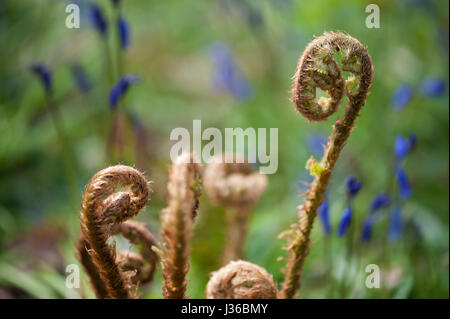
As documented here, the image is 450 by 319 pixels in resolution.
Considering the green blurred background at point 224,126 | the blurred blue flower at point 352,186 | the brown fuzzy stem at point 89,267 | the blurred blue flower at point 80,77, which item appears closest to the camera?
the brown fuzzy stem at point 89,267

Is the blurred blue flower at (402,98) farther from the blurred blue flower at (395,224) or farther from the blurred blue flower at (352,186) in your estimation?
the blurred blue flower at (352,186)

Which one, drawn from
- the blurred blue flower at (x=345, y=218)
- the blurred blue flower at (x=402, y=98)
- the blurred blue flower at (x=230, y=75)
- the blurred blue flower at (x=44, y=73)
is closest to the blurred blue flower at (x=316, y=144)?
the blurred blue flower at (x=402, y=98)

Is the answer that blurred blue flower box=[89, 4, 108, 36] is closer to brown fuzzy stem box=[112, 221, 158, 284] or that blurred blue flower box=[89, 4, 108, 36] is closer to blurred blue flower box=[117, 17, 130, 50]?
blurred blue flower box=[117, 17, 130, 50]

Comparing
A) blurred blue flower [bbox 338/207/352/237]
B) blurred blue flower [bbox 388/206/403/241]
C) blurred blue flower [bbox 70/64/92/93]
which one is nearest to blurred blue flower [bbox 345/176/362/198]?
blurred blue flower [bbox 338/207/352/237]

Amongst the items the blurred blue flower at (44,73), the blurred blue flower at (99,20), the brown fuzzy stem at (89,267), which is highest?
the blurred blue flower at (99,20)

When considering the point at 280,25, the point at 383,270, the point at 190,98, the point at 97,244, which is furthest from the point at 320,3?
the point at 97,244
